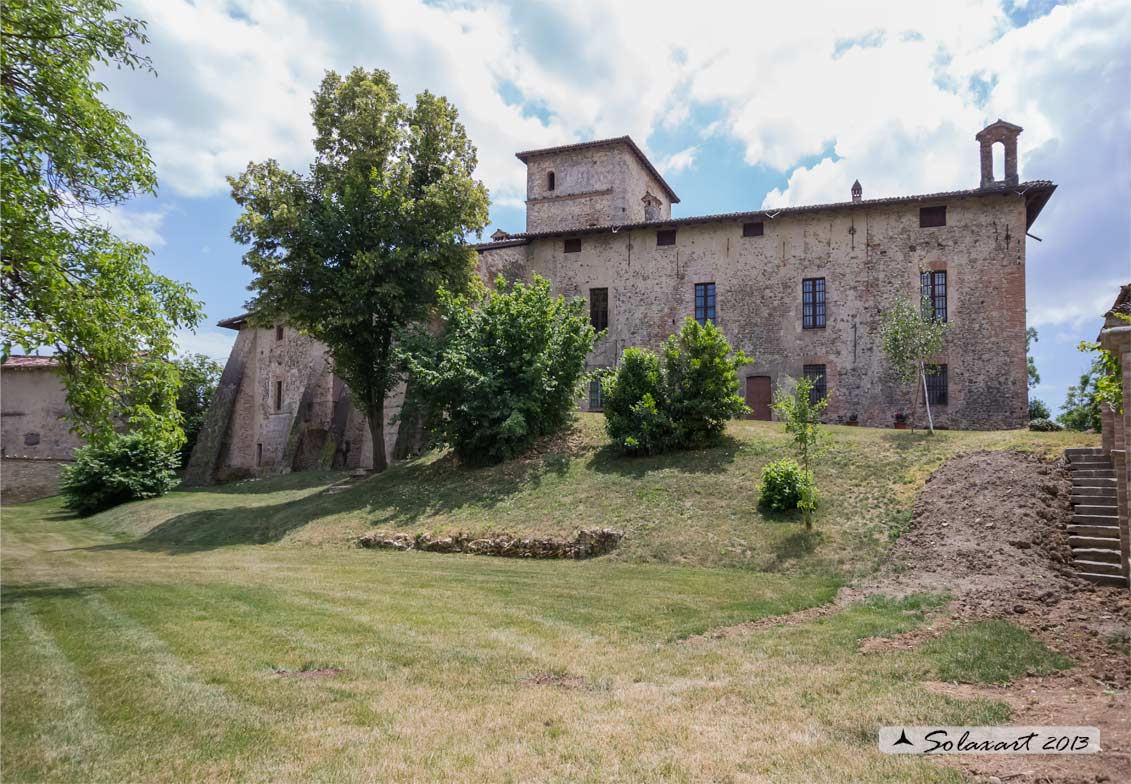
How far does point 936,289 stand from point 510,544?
1937cm

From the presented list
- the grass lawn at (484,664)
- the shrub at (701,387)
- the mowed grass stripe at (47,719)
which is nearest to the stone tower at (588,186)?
the shrub at (701,387)

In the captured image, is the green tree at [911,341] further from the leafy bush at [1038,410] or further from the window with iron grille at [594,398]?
the leafy bush at [1038,410]

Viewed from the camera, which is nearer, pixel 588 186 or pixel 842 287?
pixel 842 287

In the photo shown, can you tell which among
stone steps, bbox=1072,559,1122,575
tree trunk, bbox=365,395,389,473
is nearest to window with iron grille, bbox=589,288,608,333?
tree trunk, bbox=365,395,389,473

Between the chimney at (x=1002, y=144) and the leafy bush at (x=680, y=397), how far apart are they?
13963 millimetres

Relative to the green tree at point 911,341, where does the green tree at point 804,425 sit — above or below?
below

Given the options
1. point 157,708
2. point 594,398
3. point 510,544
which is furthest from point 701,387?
point 157,708

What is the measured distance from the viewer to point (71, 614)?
26.2 feet

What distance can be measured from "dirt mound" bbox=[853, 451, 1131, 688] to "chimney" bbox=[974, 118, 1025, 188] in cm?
Answer: 1502

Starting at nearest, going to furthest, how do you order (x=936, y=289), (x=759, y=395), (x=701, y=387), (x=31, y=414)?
(x=701, y=387) < (x=936, y=289) < (x=759, y=395) < (x=31, y=414)

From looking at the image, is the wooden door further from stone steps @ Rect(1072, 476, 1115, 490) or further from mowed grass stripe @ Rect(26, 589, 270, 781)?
mowed grass stripe @ Rect(26, 589, 270, 781)

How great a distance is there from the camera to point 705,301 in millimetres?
28234

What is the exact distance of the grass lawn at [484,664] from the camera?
4.28m

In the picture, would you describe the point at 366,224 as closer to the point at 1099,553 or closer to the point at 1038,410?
the point at 1099,553
